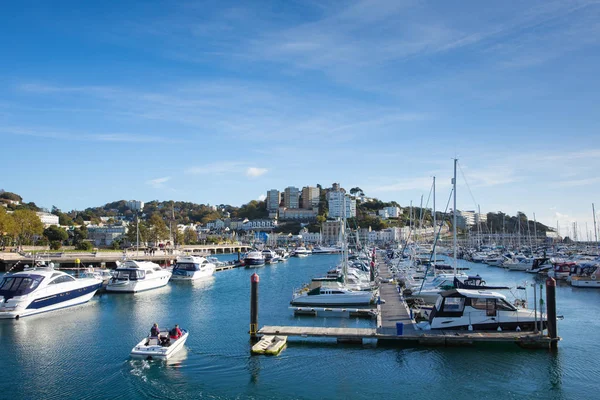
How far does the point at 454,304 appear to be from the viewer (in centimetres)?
2975

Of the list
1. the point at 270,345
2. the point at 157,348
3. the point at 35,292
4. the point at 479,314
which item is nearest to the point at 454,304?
the point at 479,314

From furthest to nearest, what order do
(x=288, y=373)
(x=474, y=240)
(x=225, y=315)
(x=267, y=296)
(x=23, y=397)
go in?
(x=474, y=240), (x=267, y=296), (x=225, y=315), (x=288, y=373), (x=23, y=397)

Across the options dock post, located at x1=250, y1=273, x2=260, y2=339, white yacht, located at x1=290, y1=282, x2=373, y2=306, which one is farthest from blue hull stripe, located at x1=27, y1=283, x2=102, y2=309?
dock post, located at x1=250, y1=273, x2=260, y2=339

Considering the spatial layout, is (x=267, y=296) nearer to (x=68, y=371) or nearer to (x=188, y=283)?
(x=188, y=283)

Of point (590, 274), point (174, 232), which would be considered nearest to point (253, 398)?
point (590, 274)

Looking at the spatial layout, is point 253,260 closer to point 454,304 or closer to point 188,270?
point 188,270

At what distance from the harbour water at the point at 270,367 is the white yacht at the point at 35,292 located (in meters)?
1.04

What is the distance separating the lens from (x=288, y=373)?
2494 centimetres

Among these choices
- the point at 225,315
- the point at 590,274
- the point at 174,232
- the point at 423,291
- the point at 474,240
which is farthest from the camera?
the point at 474,240

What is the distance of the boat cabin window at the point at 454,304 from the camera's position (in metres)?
29.7

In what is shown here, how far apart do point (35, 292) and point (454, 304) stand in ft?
99.5

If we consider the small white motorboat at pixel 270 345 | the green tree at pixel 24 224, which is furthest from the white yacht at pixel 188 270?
the green tree at pixel 24 224

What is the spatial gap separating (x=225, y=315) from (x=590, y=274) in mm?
47956

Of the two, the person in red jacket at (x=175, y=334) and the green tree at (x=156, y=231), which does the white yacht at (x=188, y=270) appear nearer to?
the person in red jacket at (x=175, y=334)
